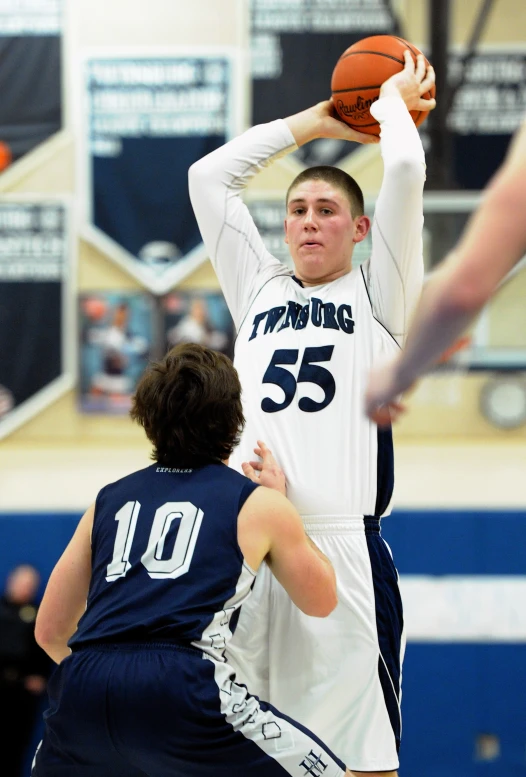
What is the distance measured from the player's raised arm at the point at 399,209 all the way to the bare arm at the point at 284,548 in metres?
1.03

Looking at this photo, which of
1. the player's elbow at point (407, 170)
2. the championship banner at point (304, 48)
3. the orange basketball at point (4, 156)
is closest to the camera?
the player's elbow at point (407, 170)

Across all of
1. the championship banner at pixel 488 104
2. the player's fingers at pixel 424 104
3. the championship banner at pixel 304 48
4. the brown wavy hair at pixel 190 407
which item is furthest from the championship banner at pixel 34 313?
the brown wavy hair at pixel 190 407

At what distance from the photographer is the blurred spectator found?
264 inches

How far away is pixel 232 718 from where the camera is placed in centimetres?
266

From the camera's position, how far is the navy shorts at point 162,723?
2.61 meters

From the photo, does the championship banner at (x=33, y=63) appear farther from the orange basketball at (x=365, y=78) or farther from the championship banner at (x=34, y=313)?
the orange basketball at (x=365, y=78)

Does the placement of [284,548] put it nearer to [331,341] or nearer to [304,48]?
[331,341]

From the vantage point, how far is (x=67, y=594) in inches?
117

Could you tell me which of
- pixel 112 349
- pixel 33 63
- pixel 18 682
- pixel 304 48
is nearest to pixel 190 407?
pixel 18 682

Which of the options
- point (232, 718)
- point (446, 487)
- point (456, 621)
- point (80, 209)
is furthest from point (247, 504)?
point (80, 209)

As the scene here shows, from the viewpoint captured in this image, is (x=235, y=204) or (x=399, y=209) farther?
(x=235, y=204)

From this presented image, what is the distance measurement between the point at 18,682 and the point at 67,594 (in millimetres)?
4110

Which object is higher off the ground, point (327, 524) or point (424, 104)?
point (424, 104)

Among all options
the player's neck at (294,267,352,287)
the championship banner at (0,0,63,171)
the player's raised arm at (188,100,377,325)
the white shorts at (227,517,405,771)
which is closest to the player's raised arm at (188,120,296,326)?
the player's raised arm at (188,100,377,325)
